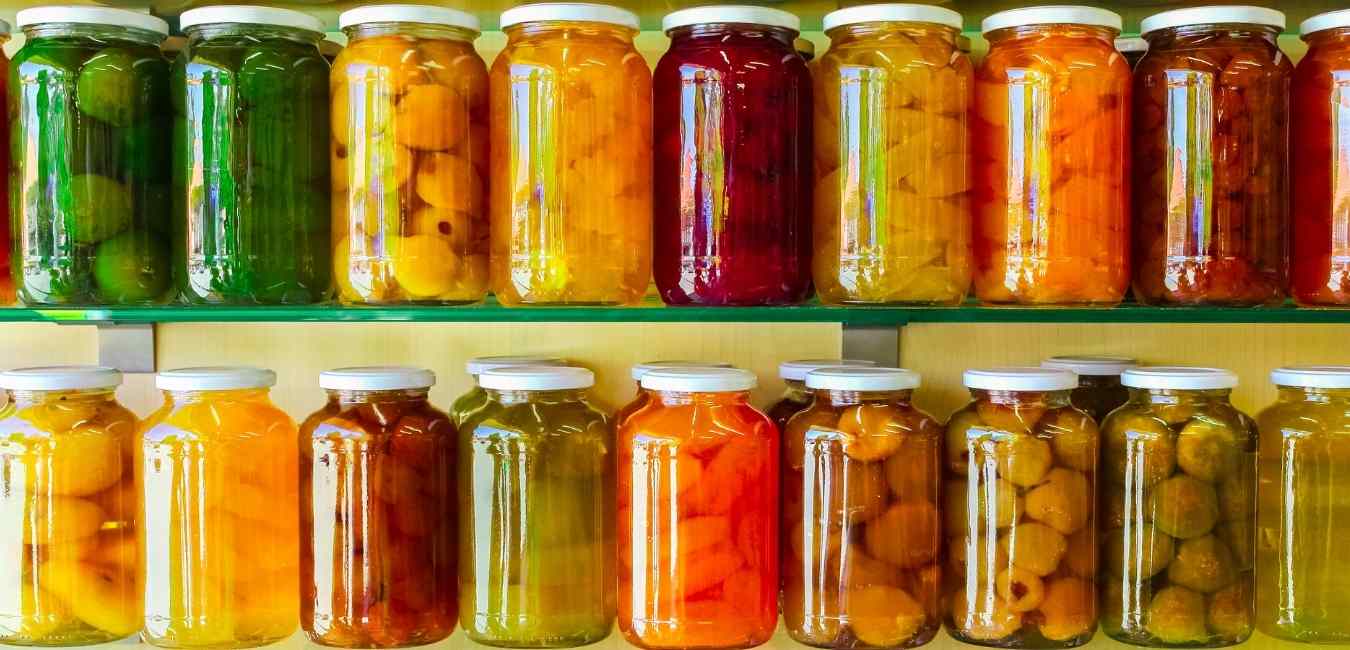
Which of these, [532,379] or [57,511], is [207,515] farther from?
[532,379]

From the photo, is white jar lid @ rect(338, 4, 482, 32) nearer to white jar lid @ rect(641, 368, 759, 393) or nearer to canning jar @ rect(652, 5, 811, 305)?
canning jar @ rect(652, 5, 811, 305)

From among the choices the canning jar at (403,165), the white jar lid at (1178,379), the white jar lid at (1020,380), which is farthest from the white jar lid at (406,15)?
the white jar lid at (1178,379)

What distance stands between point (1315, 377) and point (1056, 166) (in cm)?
29

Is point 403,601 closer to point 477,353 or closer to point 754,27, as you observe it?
point 477,353

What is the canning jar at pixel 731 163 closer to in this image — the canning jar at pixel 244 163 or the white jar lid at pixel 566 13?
the white jar lid at pixel 566 13

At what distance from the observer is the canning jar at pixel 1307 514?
1.03 m

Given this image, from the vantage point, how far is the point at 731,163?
3.18ft

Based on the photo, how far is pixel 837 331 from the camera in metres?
1.23

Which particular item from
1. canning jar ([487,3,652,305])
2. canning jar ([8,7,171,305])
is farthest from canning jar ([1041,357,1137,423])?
canning jar ([8,7,171,305])

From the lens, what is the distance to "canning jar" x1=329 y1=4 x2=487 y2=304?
96 cm

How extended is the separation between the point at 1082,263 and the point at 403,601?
621mm

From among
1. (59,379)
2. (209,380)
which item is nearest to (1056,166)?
(209,380)

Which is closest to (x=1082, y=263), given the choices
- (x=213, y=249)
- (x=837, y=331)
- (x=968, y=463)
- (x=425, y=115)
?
(x=968, y=463)

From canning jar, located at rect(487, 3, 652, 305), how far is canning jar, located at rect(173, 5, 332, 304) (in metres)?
0.16
